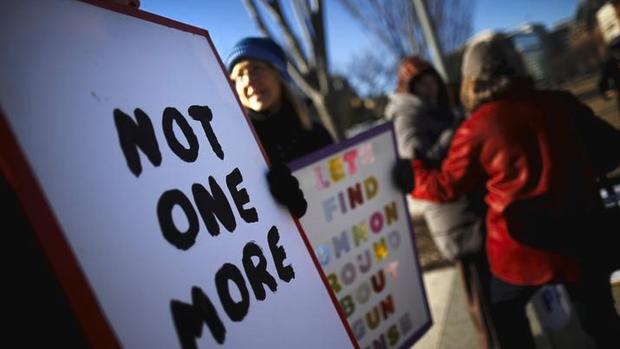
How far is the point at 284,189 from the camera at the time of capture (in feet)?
3.08

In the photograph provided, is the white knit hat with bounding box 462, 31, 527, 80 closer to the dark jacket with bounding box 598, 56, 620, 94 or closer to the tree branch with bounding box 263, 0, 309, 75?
the tree branch with bounding box 263, 0, 309, 75

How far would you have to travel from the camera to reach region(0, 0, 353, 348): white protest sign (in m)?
0.52

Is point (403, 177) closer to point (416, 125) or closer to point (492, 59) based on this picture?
point (492, 59)

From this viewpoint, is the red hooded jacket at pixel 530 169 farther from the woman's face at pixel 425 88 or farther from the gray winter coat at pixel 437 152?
the woman's face at pixel 425 88

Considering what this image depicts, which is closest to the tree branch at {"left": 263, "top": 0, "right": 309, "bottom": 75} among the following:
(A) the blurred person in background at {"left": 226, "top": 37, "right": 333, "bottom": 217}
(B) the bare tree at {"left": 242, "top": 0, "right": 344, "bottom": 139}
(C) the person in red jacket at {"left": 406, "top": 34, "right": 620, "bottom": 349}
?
(B) the bare tree at {"left": 242, "top": 0, "right": 344, "bottom": 139}

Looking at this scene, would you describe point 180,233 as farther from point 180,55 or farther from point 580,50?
point 580,50

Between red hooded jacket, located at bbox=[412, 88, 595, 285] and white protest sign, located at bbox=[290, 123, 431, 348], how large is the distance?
333 mm

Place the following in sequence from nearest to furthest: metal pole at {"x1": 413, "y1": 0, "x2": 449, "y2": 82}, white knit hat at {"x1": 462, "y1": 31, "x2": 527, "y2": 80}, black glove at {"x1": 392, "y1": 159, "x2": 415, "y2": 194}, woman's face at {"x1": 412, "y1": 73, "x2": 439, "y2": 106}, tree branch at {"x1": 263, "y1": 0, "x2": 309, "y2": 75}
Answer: white knit hat at {"x1": 462, "y1": 31, "x2": 527, "y2": 80} < black glove at {"x1": 392, "y1": 159, "x2": 415, "y2": 194} < woman's face at {"x1": 412, "y1": 73, "x2": 439, "y2": 106} < tree branch at {"x1": 263, "y1": 0, "x2": 309, "y2": 75} < metal pole at {"x1": 413, "y1": 0, "x2": 449, "y2": 82}

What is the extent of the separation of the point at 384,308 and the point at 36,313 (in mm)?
1308

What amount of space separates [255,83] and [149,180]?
3.22ft

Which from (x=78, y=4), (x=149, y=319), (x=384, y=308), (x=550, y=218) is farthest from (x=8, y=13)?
(x=550, y=218)

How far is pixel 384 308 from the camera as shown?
5.40ft

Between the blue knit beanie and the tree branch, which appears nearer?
the blue knit beanie

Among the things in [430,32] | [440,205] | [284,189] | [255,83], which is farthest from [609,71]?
[284,189]
